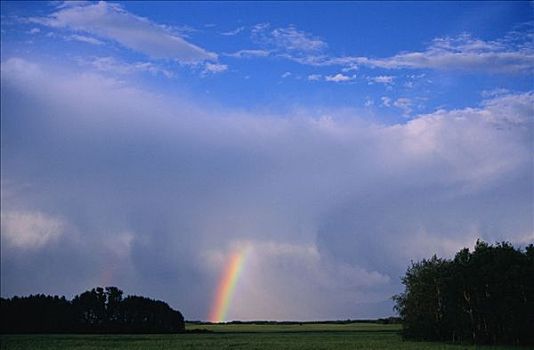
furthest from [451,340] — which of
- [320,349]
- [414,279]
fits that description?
[320,349]

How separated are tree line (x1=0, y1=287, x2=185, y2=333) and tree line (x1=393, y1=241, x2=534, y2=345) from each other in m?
75.5

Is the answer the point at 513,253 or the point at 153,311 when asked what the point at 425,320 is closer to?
the point at 513,253

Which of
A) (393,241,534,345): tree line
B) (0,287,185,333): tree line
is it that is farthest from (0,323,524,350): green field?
(0,287,185,333): tree line

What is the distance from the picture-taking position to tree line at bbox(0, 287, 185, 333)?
139375 mm

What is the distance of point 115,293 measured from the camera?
162m

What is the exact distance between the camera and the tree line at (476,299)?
73.9 metres

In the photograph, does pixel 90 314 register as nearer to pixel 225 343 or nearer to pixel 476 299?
pixel 225 343

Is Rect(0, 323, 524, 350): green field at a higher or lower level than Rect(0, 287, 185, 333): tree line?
lower

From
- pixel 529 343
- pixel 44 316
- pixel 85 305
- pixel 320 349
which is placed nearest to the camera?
pixel 320 349

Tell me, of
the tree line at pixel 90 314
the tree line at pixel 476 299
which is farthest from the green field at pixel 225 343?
the tree line at pixel 90 314

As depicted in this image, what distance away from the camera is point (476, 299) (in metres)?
78.4

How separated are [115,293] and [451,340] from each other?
10496cm

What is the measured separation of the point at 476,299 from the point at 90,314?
10788cm

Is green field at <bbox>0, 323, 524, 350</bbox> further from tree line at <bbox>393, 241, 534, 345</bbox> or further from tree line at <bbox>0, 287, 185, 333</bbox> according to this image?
tree line at <bbox>0, 287, 185, 333</bbox>
